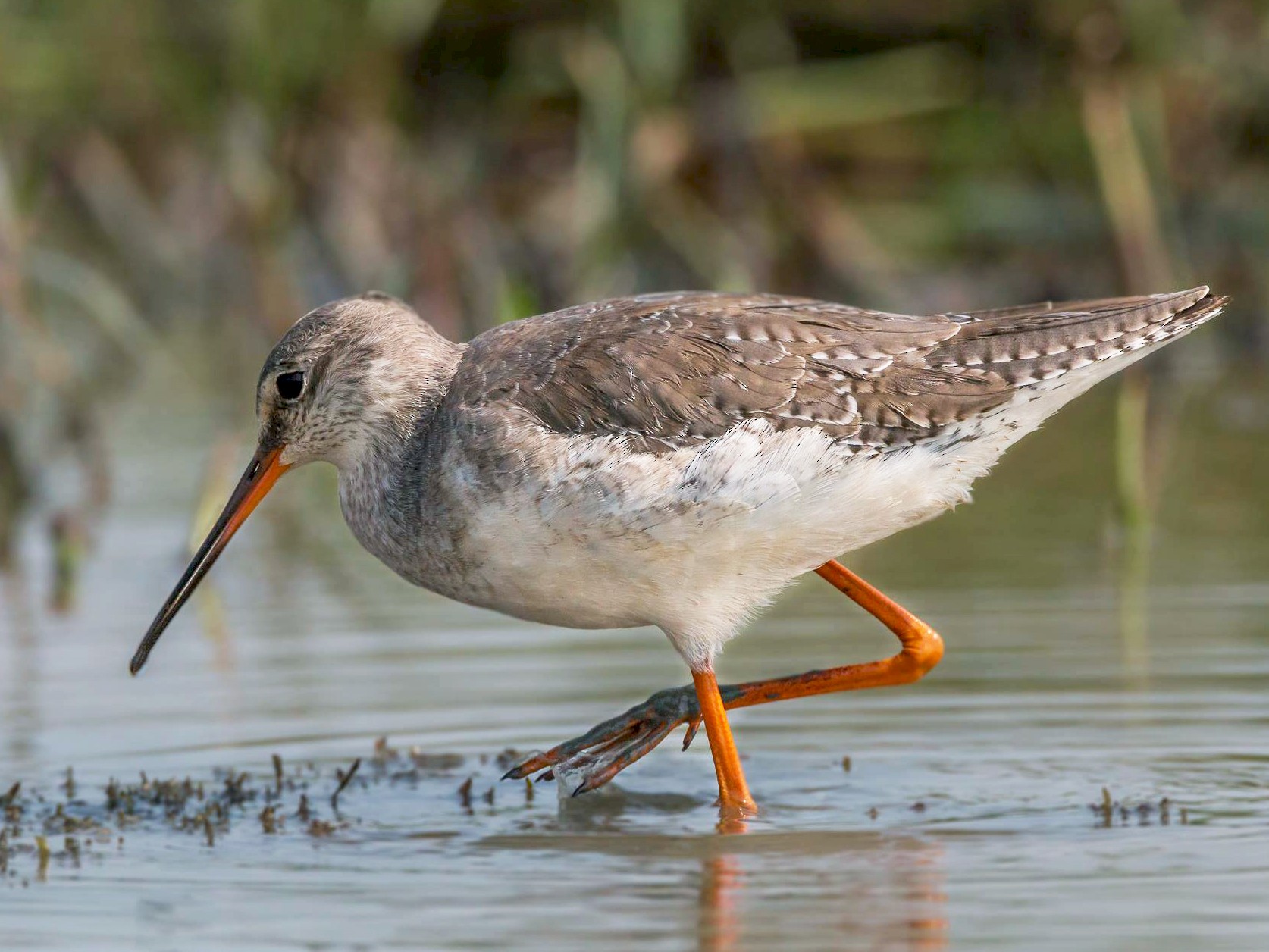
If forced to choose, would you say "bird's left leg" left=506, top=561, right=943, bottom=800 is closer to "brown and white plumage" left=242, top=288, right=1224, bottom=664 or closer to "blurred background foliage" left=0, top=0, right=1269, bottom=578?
"brown and white plumage" left=242, top=288, right=1224, bottom=664

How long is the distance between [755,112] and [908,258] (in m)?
2.28

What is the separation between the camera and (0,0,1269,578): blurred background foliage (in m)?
16.7

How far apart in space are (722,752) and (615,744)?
0.47 meters

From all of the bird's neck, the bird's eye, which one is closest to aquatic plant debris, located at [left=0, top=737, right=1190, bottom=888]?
the bird's neck

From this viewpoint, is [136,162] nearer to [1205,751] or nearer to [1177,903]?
[1205,751]

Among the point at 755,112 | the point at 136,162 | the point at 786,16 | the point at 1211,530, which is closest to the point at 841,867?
the point at 1211,530

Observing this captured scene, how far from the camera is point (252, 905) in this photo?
603 cm

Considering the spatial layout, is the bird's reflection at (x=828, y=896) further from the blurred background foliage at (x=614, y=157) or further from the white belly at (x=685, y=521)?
the blurred background foliage at (x=614, y=157)

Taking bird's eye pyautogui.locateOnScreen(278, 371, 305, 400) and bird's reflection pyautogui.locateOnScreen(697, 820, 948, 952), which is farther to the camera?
bird's eye pyautogui.locateOnScreen(278, 371, 305, 400)

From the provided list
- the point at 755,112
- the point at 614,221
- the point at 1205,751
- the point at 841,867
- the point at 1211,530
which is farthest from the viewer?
the point at 755,112

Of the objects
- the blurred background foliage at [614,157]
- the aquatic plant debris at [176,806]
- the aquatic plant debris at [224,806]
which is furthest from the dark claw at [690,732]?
the blurred background foliage at [614,157]

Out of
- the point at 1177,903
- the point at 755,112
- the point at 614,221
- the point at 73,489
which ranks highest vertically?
the point at 755,112

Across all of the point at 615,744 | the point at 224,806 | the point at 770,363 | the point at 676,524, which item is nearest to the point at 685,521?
the point at 676,524

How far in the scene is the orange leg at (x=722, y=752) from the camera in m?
7.25
